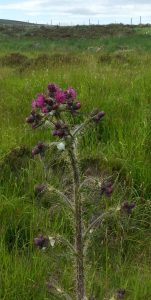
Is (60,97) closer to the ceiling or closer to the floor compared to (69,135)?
closer to the ceiling

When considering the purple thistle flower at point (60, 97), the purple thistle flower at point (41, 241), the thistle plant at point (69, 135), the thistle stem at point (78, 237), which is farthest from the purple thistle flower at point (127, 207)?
the purple thistle flower at point (60, 97)

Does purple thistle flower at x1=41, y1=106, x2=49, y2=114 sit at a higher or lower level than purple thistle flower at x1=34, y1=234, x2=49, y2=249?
higher

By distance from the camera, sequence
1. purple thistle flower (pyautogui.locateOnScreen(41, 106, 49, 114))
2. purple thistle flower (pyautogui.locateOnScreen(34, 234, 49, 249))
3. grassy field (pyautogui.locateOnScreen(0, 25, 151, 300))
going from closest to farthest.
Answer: purple thistle flower (pyautogui.locateOnScreen(41, 106, 49, 114))
purple thistle flower (pyautogui.locateOnScreen(34, 234, 49, 249))
grassy field (pyautogui.locateOnScreen(0, 25, 151, 300))

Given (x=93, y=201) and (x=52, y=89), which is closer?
(x=52, y=89)

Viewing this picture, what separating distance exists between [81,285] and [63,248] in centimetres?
143

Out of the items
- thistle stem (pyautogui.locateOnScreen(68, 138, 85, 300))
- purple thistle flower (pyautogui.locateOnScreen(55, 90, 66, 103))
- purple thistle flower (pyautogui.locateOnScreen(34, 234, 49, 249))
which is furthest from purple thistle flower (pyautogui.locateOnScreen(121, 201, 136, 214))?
purple thistle flower (pyautogui.locateOnScreen(55, 90, 66, 103))

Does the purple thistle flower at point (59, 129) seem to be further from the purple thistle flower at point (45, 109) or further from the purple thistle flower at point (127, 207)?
the purple thistle flower at point (127, 207)

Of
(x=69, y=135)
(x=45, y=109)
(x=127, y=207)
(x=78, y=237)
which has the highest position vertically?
(x=45, y=109)

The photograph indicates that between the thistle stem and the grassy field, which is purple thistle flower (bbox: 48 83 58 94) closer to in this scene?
the thistle stem

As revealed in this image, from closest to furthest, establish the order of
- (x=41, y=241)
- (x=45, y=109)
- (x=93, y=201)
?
(x=45, y=109) → (x=41, y=241) → (x=93, y=201)

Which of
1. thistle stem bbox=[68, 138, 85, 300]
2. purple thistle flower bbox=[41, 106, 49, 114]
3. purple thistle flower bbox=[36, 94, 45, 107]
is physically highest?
purple thistle flower bbox=[36, 94, 45, 107]

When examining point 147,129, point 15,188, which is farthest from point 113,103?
point 15,188

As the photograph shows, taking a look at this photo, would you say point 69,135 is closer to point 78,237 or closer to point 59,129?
point 59,129

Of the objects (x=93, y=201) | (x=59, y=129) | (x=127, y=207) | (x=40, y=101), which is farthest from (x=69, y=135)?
(x=93, y=201)
